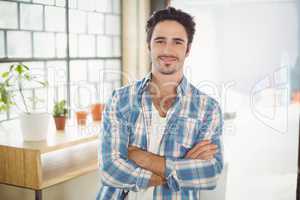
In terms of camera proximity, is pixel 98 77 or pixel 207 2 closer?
pixel 207 2

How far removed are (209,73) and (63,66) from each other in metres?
1.05

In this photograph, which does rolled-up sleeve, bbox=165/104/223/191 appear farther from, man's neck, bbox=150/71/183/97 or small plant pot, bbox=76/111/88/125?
small plant pot, bbox=76/111/88/125

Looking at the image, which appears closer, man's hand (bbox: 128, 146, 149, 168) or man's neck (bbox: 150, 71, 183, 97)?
man's hand (bbox: 128, 146, 149, 168)

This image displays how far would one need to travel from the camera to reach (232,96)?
9.39 ft

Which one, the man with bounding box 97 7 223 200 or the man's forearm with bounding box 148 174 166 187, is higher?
the man with bounding box 97 7 223 200

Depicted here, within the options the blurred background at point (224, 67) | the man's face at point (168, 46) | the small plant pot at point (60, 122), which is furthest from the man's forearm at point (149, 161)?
the blurred background at point (224, 67)

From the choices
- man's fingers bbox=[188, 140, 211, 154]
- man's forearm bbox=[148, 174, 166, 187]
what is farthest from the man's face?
man's forearm bbox=[148, 174, 166, 187]

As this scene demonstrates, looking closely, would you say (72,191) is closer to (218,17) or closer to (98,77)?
(98,77)

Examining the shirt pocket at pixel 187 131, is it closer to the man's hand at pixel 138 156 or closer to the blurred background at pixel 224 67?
the man's hand at pixel 138 156

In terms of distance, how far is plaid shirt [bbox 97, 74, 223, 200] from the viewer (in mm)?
1729

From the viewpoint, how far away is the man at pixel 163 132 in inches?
68.3

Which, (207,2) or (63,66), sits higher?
(207,2)

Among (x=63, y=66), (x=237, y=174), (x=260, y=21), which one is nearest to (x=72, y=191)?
(x=63, y=66)

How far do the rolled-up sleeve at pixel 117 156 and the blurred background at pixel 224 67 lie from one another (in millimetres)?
878
